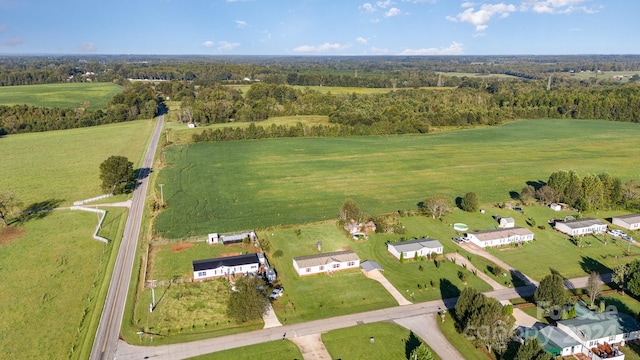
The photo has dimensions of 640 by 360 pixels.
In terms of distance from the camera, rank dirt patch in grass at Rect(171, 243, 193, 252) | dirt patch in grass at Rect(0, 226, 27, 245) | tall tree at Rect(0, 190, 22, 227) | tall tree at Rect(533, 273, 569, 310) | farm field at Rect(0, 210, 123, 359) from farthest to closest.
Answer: tall tree at Rect(0, 190, 22, 227) < dirt patch in grass at Rect(0, 226, 27, 245) < dirt patch in grass at Rect(171, 243, 193, 252) < tall tree at Rect(533, 273, 569, 310) < farm field at Rect(0, 210, 123, 359)

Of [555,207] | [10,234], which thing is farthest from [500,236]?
[10,234]

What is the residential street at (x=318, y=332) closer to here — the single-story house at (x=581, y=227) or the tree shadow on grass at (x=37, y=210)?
the single-story house at (x=581, y=227)

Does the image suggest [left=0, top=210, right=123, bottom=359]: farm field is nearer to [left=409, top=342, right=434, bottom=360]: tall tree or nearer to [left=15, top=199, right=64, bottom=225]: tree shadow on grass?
[left=15, top=199, right=64, bottom=225]: tree shadow on grass

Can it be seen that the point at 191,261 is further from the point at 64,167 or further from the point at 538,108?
the point at 538,108

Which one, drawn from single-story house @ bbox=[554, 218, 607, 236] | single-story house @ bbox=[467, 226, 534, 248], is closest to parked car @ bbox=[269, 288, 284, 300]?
single-story house @ bbox=[467, 226, 534, 248]

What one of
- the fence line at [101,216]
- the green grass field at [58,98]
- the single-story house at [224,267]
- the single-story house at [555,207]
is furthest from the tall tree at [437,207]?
the green grass field at [58,98]
